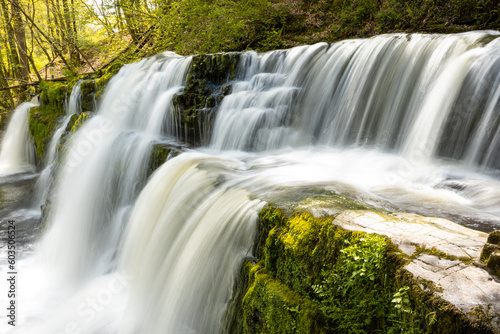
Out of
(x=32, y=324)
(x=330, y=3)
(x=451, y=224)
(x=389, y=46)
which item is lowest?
(x=32, y=324)

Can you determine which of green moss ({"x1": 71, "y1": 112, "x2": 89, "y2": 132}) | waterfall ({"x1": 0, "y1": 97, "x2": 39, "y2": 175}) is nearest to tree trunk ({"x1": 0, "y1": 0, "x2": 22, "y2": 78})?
waterfall ({"x1": 0, "y1": 97, "x2": 39, "y2": 175})

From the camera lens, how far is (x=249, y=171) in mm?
4742

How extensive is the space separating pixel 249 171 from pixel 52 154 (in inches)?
290

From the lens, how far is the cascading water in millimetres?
3385

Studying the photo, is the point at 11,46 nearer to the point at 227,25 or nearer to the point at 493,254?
the point at 227,25

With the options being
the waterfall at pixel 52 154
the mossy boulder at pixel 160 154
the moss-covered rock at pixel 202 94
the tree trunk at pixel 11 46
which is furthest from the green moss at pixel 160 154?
the tree trunk at pixel 11 46

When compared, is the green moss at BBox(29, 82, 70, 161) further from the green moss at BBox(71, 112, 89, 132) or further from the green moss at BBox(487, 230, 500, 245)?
the green moss at BBox(487, 230, 500, 245)

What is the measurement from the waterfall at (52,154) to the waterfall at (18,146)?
222cm

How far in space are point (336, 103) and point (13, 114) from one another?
44.6ft

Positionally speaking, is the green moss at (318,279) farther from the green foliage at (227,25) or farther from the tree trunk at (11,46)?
the tree trunk at (11,46)

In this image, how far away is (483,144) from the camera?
4.13 m

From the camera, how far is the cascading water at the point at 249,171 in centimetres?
338

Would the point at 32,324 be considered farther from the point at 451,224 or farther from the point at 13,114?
the point at 13,114

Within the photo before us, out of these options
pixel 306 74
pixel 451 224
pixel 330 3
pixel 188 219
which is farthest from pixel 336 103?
pixel 330 3
